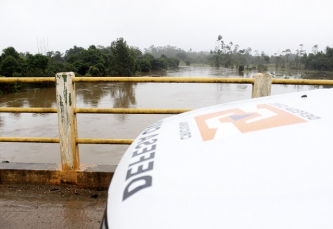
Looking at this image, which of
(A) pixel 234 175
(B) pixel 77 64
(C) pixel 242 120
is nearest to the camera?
(A) pixel 234 175

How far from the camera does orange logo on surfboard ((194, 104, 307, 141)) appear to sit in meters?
1.02

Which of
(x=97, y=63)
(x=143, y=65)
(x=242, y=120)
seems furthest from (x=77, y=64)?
(x=242, y=120)

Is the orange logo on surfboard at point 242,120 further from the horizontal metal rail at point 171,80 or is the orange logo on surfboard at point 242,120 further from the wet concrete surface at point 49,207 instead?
the wet concrete surface at point 49,207

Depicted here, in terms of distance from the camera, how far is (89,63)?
51031 millimetres

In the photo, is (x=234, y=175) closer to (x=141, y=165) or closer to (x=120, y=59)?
(x=141, y=165)

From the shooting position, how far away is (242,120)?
3.66 feet

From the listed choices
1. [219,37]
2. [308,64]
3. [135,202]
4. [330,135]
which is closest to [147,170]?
[135,202]

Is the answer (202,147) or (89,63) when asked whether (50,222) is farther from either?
(89,63)

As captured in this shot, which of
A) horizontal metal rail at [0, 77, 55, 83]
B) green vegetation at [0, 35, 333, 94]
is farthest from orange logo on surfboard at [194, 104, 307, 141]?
green vegetation at [0, 35, 333, 94]

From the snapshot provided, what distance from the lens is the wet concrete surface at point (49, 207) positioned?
2000 mm

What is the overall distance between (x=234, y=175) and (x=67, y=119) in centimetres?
188

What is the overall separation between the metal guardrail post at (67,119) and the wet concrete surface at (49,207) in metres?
0.26

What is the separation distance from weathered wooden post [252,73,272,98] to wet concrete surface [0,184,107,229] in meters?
1.63

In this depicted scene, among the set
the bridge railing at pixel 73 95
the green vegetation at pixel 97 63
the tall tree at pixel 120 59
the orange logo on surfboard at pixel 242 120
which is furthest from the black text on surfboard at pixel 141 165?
the tall tree at pixel 120 59
